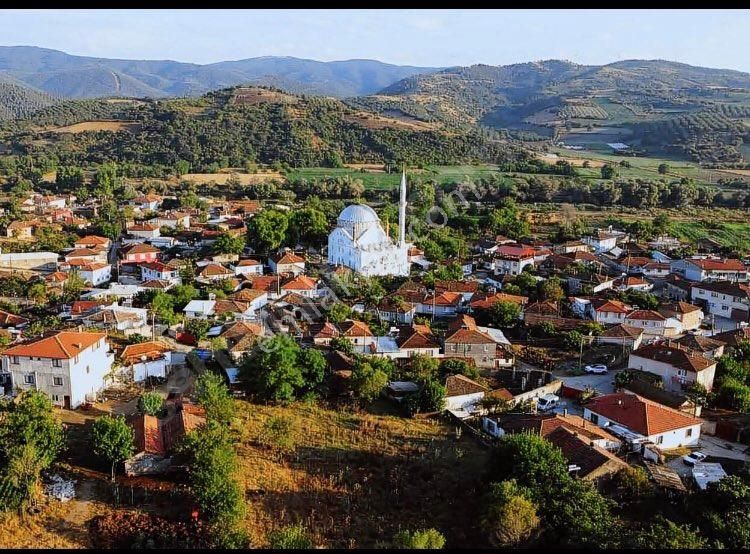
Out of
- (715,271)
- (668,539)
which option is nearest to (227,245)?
(715,271)

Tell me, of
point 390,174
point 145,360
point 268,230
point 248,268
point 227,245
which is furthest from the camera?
point 390,174

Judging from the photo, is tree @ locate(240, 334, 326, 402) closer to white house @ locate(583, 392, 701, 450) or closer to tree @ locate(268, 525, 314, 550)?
tree @ locate(268, 525, 314, 550)

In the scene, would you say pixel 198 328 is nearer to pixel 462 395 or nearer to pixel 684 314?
pixel 462 395

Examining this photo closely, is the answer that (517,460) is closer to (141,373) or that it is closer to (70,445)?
(70,445)

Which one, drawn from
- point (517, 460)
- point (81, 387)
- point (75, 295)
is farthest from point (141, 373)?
point (517, 460)

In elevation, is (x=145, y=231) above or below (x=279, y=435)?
above

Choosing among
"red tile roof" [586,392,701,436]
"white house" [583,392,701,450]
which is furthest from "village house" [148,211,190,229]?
"white house" [583,392,701,450]

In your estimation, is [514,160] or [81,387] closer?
[81,387]
